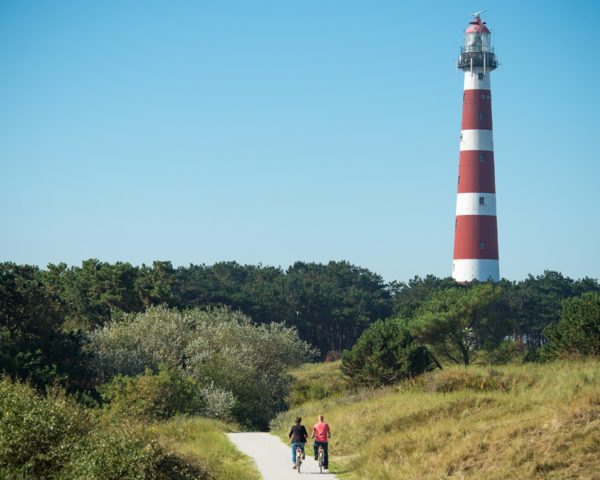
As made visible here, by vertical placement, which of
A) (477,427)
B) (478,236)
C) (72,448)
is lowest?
(72,448)

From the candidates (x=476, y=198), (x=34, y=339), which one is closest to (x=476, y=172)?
(x=476, y=198)

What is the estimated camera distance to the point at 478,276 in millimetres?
84250

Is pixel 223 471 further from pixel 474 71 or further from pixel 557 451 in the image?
pixel 474 71

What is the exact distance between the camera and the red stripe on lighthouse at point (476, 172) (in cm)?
8219

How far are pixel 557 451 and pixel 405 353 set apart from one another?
103ft

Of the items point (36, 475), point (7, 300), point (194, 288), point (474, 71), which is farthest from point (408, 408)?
point (194, 288)

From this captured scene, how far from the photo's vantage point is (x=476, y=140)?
83.1 meters

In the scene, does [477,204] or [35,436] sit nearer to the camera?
[35,436]

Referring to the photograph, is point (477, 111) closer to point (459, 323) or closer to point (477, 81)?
point (477, 81)

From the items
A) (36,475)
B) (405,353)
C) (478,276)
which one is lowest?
(36,475)

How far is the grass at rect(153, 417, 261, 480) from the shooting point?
2944 cm

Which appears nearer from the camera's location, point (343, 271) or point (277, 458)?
point (277, 458)

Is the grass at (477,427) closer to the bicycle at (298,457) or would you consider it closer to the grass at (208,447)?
the bicycle at (298,457)

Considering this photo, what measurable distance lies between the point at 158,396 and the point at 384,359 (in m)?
14.8
